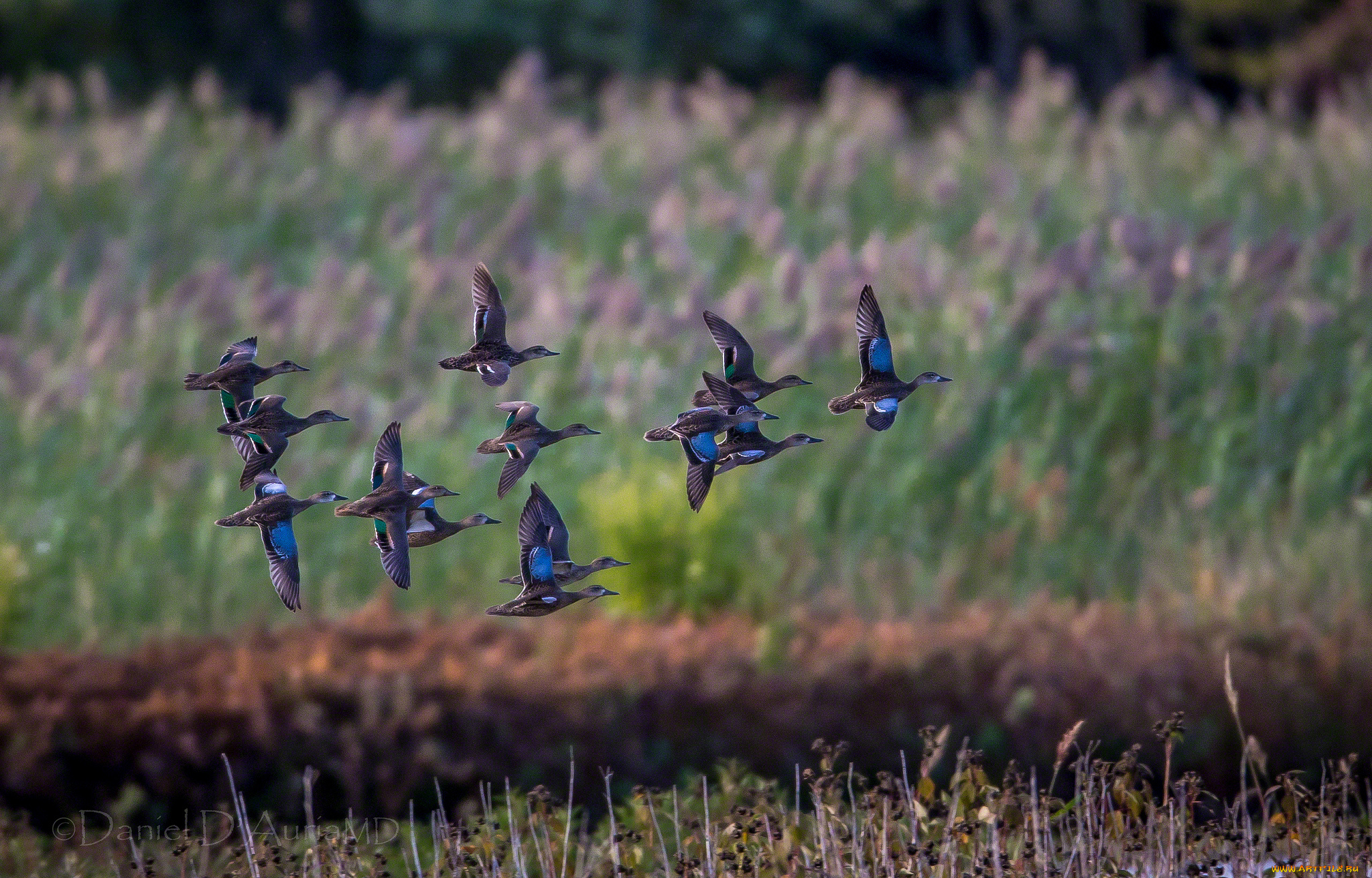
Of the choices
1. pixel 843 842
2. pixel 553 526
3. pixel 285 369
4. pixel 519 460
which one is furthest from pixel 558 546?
pixel 843 842

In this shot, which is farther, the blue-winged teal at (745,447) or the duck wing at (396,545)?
the blue-winged teal at (745,447)

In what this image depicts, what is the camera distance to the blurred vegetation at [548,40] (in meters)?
15.9

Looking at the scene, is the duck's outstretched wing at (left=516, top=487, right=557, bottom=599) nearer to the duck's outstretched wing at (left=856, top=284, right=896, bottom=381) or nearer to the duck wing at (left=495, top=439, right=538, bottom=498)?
the duck wing at (left=495, top=439, right=538, bottom=498)

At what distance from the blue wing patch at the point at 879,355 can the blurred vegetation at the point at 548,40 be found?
561 inches

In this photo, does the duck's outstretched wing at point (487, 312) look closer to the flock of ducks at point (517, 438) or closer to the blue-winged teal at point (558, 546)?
the flock of ducks at point (517, 438)

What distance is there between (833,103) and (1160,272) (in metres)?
5.15

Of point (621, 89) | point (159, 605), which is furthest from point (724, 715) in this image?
point (621, 89)

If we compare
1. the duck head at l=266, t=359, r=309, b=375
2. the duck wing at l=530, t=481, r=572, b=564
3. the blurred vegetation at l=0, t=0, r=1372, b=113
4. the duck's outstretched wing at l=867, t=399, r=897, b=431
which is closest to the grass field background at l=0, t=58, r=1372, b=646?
the duck wing at l=530, t=481, r=572, b=564

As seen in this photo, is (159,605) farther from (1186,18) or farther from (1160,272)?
(1186,18)

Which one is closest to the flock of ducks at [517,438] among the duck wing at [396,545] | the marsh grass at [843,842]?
the duck wing at [396,545]

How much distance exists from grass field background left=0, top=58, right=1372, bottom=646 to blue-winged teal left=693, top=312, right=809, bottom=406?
141 inches

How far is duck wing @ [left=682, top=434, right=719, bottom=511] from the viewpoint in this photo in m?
2.15

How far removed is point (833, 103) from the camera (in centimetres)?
1177

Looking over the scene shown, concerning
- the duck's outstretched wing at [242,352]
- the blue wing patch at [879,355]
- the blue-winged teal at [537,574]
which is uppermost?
the duck's outstretched wing at [242,352]
